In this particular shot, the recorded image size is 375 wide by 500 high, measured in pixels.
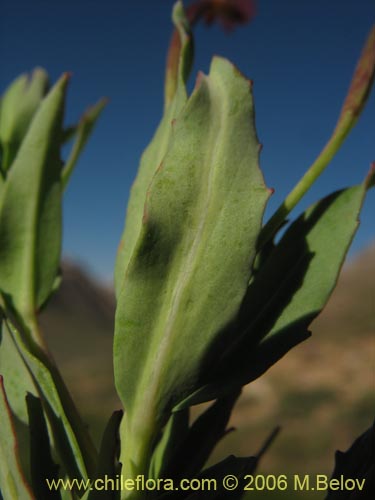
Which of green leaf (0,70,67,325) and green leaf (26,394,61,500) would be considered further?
green leaf (0,70,67,325)

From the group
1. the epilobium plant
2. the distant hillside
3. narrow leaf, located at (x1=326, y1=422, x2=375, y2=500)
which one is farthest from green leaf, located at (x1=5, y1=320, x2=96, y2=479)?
the distant hillside

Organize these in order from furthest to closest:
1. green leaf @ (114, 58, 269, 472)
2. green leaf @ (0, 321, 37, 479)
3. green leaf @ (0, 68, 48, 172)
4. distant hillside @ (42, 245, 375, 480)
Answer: distant hillside @ (42, 245, 375, 480)
green leaf @ (0, 68, 48, 172)
green leaf @ (0, 321, 37, 479)
green leaf @ (114, 58, 269, 472)

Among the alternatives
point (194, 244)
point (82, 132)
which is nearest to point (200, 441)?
point (194, 244)

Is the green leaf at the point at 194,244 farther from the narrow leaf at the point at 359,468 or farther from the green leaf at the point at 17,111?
the green leaf at the point at 17,111

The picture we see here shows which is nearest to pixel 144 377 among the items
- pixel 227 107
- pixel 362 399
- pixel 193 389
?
pixel 193 389

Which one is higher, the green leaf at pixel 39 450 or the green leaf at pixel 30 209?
the green leaf at pixel 30 209

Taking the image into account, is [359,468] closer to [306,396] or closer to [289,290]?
[289,290]

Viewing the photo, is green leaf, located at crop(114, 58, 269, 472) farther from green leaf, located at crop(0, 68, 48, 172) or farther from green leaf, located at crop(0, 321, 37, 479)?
green leaf, located at crop(0, 68, 48, 172)

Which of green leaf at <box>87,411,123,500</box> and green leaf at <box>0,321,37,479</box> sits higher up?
green leaf at <box>0,321,37,479</box>

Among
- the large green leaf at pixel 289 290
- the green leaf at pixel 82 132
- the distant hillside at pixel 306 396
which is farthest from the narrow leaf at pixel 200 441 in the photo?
the distant hillside at pixel 306 396
